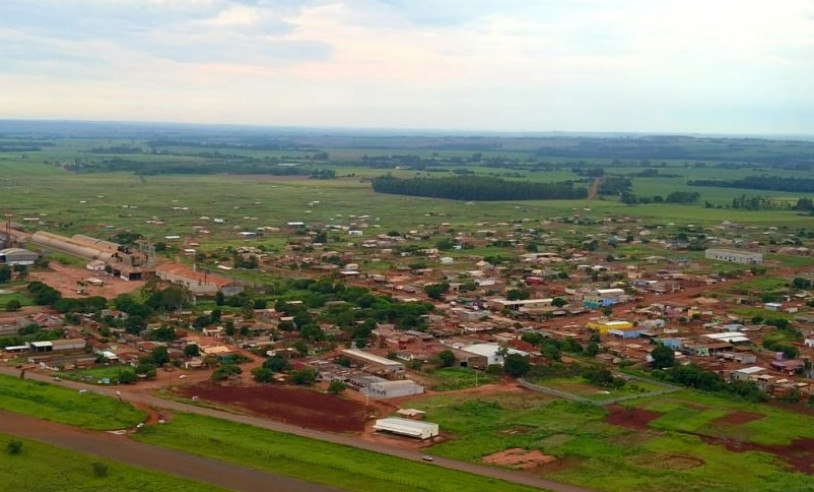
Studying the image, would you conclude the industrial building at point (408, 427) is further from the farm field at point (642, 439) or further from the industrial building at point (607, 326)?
the industrial building at point (607, 326)

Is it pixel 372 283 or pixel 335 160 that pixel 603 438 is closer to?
pixel 372 283

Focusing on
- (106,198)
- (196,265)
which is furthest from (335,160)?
(196,265)

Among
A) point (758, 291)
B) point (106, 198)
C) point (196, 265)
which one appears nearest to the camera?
point (758, 291)

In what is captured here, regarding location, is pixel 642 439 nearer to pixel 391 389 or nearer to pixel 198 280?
pixel 391 389

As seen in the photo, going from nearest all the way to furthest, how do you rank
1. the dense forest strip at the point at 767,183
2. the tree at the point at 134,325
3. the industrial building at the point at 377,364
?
the industrial building at the point at 377,364
the tree at the point at 134,325
the dense forest strip at the point at 767,183

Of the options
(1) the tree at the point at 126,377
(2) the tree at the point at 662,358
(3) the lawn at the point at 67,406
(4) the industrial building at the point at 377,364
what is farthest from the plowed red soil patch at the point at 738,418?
(1) the tree at the point at 126,377

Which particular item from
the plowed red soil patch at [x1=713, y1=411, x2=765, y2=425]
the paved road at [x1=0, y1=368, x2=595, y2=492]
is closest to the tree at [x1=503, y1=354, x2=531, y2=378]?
the plowed red soil patch at [x1=713, y1=411, x2=765, y2=425]
